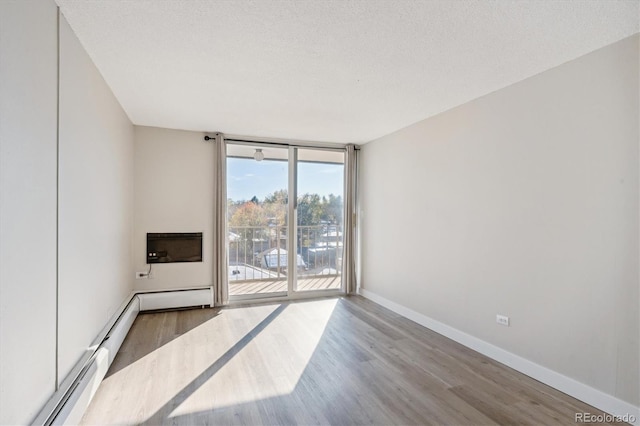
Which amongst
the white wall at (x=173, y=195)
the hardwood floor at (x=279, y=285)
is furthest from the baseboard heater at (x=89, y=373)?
the hardwood floor at (x=279, y=285)

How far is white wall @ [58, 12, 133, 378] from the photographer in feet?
6.36

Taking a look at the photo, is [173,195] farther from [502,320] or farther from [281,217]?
[502,320]

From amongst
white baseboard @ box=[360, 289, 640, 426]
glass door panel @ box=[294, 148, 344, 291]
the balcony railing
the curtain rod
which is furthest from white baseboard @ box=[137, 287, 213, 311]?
white baseboard @ box=[360, 289, 640, 426]

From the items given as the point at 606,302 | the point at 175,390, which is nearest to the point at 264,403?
the point at 175,390

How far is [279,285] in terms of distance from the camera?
5145 mm

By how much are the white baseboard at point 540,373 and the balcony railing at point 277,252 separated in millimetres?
1816

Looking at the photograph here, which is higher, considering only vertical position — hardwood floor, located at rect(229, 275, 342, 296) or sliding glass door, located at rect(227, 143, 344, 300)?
sliding glass door, located at rect(227, 143, 344, 300)

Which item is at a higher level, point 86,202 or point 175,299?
point 86,202

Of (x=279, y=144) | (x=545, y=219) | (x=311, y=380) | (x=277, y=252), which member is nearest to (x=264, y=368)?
(x=311, y=380)

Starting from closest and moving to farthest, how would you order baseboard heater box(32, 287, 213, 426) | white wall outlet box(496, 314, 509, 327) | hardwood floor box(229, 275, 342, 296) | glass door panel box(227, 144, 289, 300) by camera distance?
baseboard heater box(32, 287, 213, 426)
white wall outlet box(496, 314, 509, 327)
glass door panel box(227, 144, 289, 300)
hardwood floor box(229, 275, 342, 296)

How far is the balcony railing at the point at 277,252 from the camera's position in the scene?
4992mm

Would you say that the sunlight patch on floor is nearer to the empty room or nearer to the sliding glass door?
the empty room

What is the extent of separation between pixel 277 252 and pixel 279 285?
53 centimetres

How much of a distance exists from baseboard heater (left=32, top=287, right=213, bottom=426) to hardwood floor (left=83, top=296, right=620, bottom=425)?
0.37 feet
